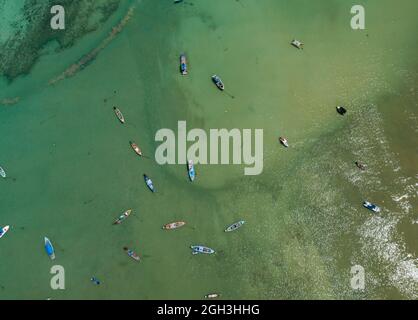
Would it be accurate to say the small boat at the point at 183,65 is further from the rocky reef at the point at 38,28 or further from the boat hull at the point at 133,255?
the boat hull at the point at 133,255

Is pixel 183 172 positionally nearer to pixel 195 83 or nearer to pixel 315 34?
pixel 195 83

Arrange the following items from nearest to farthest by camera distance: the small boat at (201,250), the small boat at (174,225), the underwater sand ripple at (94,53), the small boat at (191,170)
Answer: the small boat at (201,250), the small boat at (174,225), the small boat at (191,170), the underwater sand ripple at (94,53)

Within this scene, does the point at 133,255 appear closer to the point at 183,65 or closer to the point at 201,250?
the point at 201,250

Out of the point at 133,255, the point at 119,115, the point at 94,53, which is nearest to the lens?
the point at 133,255

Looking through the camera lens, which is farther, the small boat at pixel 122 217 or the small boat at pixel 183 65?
the small boat at pixel 183 65

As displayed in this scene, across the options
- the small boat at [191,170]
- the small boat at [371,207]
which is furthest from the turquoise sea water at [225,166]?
the small boat at [371,207]

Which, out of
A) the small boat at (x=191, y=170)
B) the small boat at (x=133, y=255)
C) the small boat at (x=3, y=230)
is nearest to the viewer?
the small boat at (x=133, y=255)

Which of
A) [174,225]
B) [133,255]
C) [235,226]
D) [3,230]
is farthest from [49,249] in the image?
[235,226]

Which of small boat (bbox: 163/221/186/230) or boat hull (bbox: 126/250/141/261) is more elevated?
small boat (bbox: 163/221/186/230)

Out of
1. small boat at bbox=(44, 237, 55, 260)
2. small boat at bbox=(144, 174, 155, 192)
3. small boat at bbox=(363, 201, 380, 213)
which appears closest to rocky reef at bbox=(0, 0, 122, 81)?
small boat at bbox=(144, 174, 155, 192)

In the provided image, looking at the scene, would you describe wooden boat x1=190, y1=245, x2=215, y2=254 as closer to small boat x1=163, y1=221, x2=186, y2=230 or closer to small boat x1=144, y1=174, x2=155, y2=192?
small boat x1=163, y1=221, x2=186, y2=230
